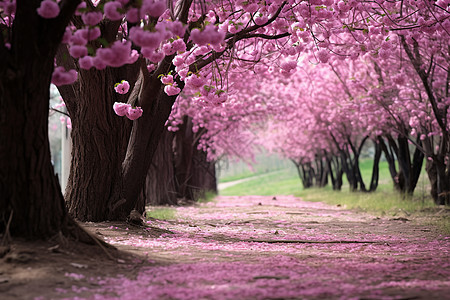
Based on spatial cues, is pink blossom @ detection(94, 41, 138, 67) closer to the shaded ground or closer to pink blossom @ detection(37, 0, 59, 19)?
pink blossom @ detection(37, 0, 59, 19)

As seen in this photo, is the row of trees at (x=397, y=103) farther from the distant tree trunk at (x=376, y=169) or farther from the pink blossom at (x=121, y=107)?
the pink blossom at (x=121, y=107)

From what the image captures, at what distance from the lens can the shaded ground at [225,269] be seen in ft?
12.0

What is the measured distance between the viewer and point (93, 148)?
7.64m

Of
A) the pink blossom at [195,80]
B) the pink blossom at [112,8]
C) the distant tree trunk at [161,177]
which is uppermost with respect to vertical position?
the pink blossom at [195,80]

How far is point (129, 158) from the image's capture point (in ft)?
26.5

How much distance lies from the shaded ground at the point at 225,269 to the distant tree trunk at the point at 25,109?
0.40 meters

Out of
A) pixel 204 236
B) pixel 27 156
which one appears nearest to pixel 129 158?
pixel 204 236

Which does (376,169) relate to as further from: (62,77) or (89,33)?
(89,33)

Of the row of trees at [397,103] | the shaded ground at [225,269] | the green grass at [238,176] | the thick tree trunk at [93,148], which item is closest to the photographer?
the shaded ground at [225,269]

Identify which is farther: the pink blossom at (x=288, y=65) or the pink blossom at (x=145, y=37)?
the pink blossom at (x=288, y=65)

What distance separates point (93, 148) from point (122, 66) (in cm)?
144

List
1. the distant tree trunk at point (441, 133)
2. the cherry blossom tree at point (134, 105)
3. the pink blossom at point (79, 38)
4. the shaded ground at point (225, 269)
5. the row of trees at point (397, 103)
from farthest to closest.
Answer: the row of trees at point (397, 103)
the distant tree trunk at point (441, 133)
the cherry blossom tree at point (134, 105)
the pink blossom at point (79, 38)
the shaded ground at point (225, 269)

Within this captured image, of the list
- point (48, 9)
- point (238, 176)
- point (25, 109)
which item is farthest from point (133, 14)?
point (238, 176)

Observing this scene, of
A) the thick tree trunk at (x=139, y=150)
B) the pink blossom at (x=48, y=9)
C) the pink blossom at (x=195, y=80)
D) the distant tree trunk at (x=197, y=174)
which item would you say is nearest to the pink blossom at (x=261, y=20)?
the pink blossom at (x=195, y=80)
